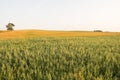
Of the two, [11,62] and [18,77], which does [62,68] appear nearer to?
[18,77]

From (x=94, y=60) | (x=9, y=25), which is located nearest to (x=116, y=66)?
(x=94, y=60)

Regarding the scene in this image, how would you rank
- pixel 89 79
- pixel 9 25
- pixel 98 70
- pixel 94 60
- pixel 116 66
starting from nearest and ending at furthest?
pixel 89 79
pixel 98 70
pixel 116 66
pixel 94 60
pixel 9 25

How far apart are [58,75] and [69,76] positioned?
0.39m

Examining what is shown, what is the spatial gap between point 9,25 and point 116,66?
90888 mm

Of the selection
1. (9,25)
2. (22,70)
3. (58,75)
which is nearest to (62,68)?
(58,75)

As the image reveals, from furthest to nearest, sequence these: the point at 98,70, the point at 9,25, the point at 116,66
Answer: the point at 9,25 < the point at 116,66 < the point at 98,70

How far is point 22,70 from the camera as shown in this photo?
277 inches

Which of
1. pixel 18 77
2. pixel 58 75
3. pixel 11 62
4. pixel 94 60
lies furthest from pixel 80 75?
pixel 11 62

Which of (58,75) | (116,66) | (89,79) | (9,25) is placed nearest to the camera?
(89,79)

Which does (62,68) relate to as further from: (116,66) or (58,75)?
(116,66)

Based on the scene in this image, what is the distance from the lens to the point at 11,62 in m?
8.55

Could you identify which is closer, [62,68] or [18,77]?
[18,77]

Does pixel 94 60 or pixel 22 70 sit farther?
pixel 94 60

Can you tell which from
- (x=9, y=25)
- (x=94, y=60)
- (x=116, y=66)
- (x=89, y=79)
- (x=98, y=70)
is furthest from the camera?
(x=9, y=25)
